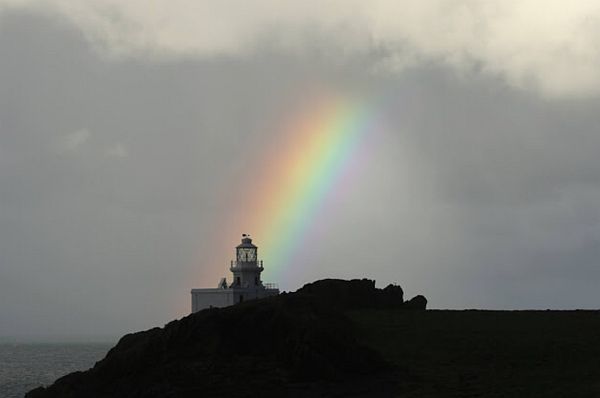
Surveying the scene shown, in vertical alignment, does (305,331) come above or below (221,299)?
below

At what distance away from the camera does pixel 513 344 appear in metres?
60.9

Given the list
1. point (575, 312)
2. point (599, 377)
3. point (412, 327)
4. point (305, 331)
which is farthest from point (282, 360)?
point (575, 312)

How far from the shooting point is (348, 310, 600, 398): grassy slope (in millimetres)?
50531

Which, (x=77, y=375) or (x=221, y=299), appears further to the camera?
(x=221, y=299)

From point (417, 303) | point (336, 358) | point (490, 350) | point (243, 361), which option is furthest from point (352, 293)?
point (243, 361)

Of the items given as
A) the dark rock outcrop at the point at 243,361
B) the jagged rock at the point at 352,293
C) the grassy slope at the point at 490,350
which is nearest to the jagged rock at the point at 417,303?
the jagged rock at the point at 352,293

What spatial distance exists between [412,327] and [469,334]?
4859 millimetres

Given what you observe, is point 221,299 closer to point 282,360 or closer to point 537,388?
point 282,360

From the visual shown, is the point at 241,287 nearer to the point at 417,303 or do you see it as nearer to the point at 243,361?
the point at 417,303

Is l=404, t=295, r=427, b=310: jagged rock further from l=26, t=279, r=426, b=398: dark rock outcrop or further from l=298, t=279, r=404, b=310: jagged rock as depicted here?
l=26, t=279, r=426, b=398: dark rock outcrop

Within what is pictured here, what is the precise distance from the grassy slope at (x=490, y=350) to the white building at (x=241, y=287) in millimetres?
52216

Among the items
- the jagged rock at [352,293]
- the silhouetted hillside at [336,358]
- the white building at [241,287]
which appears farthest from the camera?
the white building at [241,287]

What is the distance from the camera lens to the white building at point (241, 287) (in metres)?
126

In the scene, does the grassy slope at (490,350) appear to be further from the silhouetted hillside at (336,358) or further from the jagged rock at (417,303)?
the jagged rock at (417,303)
